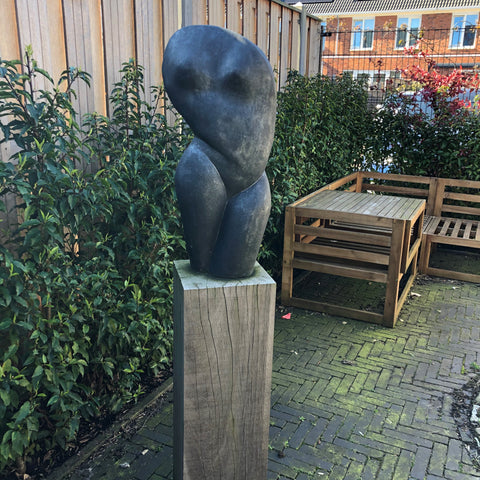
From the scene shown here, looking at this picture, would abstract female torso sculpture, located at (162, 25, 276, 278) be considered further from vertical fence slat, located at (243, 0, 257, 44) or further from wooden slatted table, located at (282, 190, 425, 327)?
vertical fence slat, located at (243, 0, 257, 44)

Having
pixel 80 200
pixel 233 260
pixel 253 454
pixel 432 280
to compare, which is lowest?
pixel 432 280

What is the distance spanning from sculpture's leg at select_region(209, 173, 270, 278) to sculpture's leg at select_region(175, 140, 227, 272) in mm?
48

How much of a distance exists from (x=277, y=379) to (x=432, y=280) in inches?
123

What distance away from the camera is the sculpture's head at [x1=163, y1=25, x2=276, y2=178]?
81.0 inches

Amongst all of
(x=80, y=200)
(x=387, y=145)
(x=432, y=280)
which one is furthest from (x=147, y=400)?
(x=387, y=145)

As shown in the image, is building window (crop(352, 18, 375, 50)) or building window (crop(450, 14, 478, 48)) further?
building window (crop(352, 18, 375, 50))

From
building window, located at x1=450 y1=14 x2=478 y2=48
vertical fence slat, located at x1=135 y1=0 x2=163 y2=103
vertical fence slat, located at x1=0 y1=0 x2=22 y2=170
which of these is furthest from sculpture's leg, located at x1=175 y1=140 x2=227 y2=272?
building window, located at x1=450 y1=14 x2=478 y2=48

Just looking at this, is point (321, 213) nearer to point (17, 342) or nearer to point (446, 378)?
point (446, 378)

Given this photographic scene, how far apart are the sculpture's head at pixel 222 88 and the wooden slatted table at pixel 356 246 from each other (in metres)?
2.66

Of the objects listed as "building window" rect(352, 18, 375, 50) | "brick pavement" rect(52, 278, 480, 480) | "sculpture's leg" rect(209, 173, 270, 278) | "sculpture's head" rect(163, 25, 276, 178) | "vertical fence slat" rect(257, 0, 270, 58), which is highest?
"building window" rect(352, 18, 375, 50)

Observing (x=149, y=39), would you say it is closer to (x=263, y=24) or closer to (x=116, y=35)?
(x=116, y=35)

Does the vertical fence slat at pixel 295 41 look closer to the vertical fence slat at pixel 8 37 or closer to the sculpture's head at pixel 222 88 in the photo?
the vertical fence slat at pixel 8 37

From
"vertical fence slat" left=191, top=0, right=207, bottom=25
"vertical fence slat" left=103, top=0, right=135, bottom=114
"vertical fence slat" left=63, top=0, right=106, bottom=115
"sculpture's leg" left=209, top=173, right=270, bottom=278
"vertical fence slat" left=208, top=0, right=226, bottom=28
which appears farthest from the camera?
"vertical fence slat" left=208, top=0, right=226, bottom=28

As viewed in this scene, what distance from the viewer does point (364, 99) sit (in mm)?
7324
